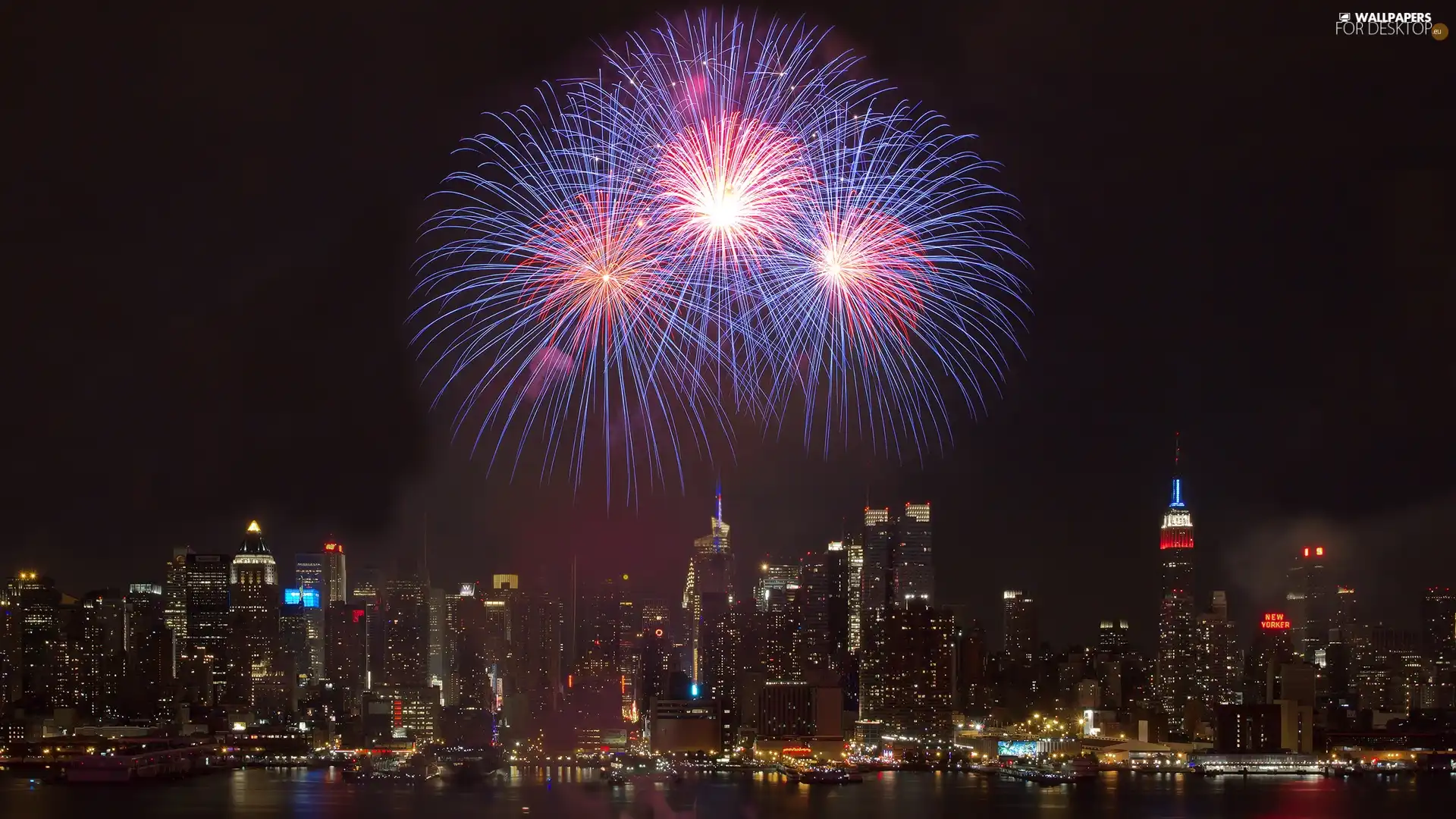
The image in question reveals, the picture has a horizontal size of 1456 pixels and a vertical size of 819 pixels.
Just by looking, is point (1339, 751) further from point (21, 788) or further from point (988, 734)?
point (21, 788)

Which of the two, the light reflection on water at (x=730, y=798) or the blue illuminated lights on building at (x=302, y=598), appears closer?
the light reflection on water at (x=730, y=798)

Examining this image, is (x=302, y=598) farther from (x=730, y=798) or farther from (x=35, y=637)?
(x=730, y=798)

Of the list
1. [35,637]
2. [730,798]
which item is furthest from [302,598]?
[730,798]

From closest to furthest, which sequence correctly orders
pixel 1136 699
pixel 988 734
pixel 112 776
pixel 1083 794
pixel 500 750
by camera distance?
pixel 1083 794
pixel 112 776
pixel 500 750
pixel 988 734
pixel 1136 699

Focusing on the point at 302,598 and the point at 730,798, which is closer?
the point at 730,798

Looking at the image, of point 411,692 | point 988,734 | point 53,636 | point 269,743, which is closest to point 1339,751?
point 988,734

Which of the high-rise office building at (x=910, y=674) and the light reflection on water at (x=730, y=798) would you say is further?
the high-rise office building at (x=910, y=674)
